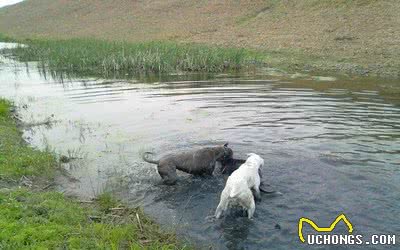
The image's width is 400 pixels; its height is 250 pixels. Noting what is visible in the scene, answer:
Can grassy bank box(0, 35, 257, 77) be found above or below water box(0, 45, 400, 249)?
above

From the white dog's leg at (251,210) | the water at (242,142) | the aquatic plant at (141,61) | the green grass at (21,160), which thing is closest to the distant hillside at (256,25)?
the aquatic plant at (141,61)

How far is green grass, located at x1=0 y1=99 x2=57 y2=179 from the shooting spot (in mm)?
9055

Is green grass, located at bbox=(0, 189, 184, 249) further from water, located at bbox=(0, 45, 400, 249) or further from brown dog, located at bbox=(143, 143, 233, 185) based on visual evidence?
brown dog, located at bbox=(143, 143, 233, 185)

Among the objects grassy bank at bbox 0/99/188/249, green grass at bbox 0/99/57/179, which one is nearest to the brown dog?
grassy bank at bbox 0/99/188/249

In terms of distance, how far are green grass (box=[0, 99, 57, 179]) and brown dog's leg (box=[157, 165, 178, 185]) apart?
110 inches

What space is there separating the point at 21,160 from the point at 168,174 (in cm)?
374

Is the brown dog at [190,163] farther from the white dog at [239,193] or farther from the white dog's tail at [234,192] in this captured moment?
the white dog's tail at [234,192]

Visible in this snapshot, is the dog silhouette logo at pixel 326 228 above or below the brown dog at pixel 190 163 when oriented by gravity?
below

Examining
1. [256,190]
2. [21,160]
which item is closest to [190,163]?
[256,190]

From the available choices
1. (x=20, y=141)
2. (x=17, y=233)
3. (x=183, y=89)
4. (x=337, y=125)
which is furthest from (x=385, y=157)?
(x=183, y=89)

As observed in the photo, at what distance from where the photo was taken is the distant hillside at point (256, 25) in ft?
96.8

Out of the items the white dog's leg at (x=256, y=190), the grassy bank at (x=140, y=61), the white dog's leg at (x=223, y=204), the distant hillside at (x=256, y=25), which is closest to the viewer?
the white dog's leg at (x=223, y=204)

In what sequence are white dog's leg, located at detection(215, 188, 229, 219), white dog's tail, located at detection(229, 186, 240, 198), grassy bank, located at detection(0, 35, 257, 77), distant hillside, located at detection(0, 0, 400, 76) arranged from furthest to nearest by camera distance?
distant hillside, located at detection(0, 0, 400, 76), grassy bank, located at detection(0, 35, 257, 77), white dog's leg, located at detection(215, 188, 229, 219), white dog's tail, located at detection(229, 186, 240, 198)

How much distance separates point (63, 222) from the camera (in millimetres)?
6711
